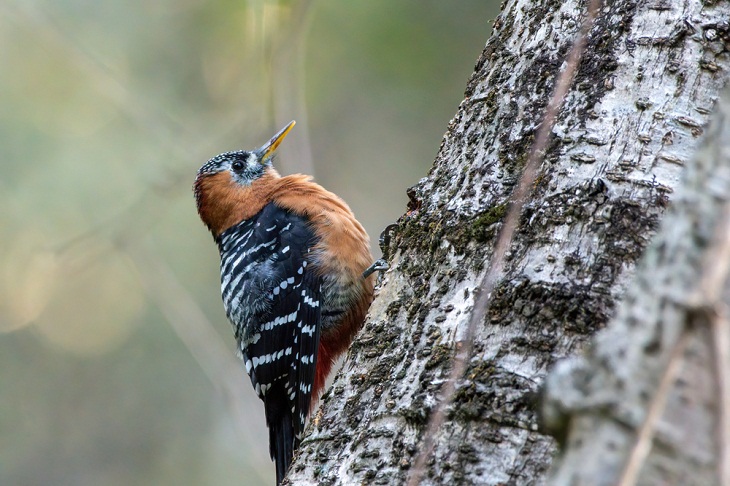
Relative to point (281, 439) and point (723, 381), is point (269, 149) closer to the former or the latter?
point (281, 439)

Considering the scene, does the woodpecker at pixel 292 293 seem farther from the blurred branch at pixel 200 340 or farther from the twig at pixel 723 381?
the twig at pixel 723 381

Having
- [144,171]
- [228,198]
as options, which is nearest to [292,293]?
[228,198]

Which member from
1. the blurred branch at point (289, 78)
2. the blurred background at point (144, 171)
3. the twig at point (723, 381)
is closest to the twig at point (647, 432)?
the twig at point (723, 381)

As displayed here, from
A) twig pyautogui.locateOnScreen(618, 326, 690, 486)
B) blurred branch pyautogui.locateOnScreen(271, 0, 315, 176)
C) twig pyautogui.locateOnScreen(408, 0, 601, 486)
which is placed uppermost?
blurred branch pyautogui.locateOnScreen(271, 0, 315, 176)

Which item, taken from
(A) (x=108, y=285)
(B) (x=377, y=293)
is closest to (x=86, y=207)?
(A) (x=108, y=285)

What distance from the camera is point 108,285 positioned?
805 cm

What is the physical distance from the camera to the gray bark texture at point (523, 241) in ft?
5.54

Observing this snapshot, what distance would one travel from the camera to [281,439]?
12.6ft

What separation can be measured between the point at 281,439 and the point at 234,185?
169 centimetres

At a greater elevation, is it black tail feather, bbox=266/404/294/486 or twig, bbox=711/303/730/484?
black tail feather, bbox=266/404/294/486

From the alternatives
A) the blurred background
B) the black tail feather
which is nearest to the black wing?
the black tail feather

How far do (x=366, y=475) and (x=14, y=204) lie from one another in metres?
6.37

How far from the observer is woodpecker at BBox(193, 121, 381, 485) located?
12.7ft

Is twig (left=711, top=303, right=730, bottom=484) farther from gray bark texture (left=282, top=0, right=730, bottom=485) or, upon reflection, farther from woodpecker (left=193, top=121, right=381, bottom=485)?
woodpecker (left=193, top=121, right=381, bottom=485)
